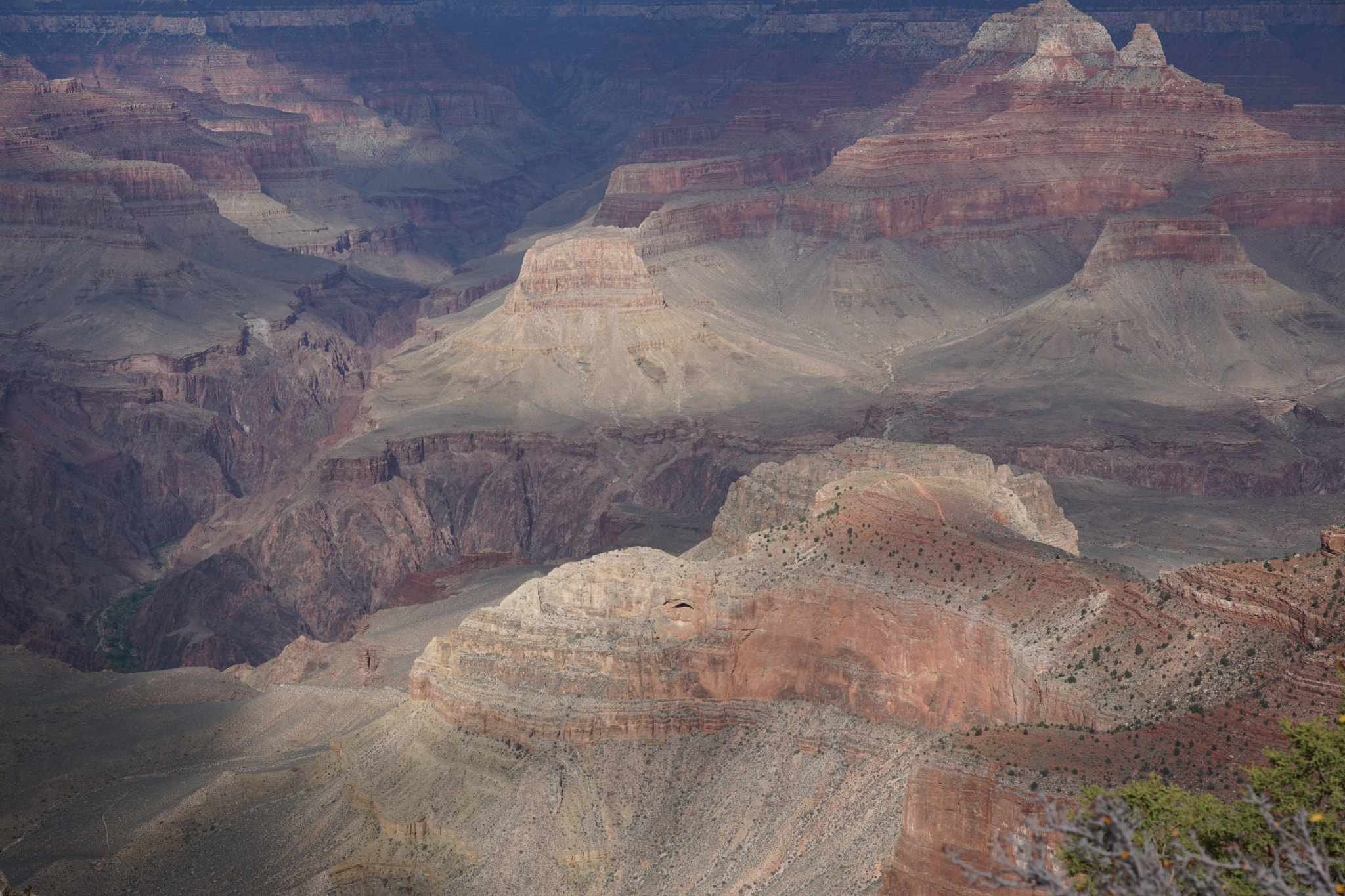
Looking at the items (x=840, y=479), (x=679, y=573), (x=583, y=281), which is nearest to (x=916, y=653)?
(x=679, y=573)

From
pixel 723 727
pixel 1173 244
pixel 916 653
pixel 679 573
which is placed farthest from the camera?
pixel 1173 244

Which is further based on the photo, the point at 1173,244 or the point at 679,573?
the point at 1173,244

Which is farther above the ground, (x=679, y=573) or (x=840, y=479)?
(x=679, y=573)

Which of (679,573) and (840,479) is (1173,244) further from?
(679,573)

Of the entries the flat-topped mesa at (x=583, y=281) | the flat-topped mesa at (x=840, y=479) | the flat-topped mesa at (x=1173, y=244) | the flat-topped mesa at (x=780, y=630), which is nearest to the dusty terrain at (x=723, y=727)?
the flat-topped mesa at (x=780, y=630)

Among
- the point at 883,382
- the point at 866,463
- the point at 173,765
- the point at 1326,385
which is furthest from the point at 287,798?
the point at 1326,385

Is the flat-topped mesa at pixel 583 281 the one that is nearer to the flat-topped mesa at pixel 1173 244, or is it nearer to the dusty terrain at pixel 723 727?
the flat-topped mesa at pixel 1173 244

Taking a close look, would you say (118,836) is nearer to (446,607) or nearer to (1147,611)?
(446,607)
